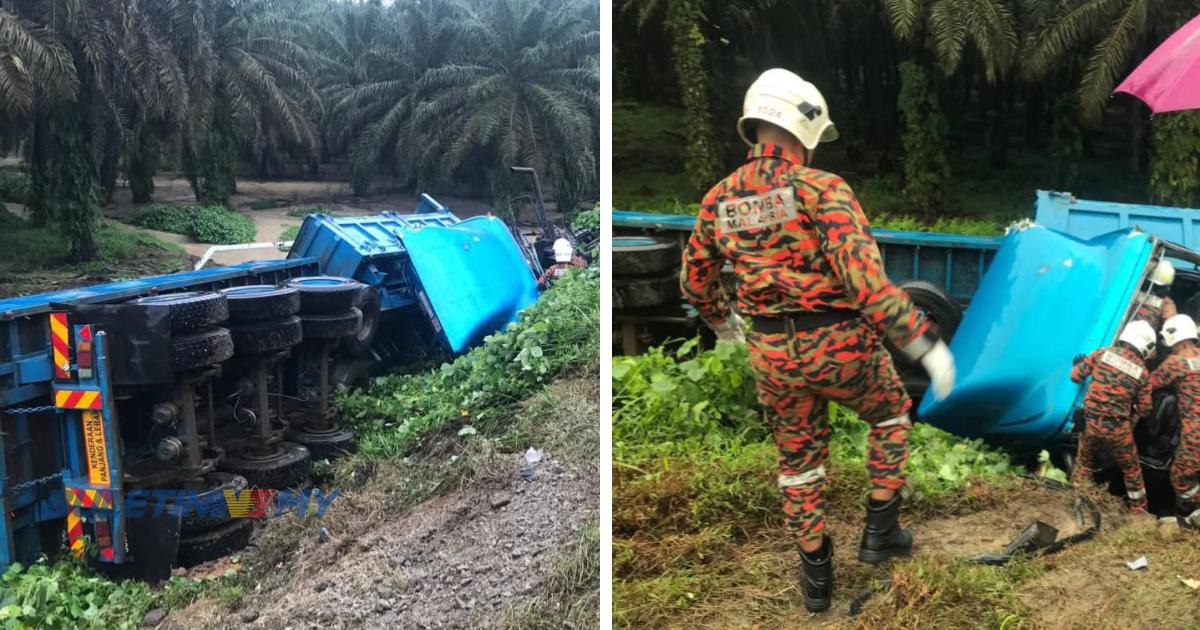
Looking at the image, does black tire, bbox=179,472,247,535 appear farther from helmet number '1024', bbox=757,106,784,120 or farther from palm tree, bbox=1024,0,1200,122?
palm tree, bbox=1024,0,1200,122

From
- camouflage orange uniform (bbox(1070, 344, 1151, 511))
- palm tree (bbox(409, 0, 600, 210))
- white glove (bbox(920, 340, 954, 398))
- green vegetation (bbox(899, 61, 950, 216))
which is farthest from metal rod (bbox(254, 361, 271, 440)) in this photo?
camouflage orange uniform (bbox(1070, 344, 1151, 511))

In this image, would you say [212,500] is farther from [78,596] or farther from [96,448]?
[78,596]

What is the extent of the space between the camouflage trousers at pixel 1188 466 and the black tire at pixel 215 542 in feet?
9.61

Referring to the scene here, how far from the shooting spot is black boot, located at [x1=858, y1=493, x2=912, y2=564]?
10.5 ft

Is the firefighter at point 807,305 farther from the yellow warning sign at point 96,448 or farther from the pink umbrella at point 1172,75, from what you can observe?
the yellow warning sign at point 96,448

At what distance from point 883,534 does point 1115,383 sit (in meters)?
0.83

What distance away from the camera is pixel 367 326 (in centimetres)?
347

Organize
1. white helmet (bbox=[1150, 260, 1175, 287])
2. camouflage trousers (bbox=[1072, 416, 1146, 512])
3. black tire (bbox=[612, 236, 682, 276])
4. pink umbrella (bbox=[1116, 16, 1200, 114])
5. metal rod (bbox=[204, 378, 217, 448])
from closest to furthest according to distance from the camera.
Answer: pink umbrella (bbox=[1116, 16, 1200, 114]) < white helmet (bbox=[1150, 260, 1175, 287]) < camouflage trousers (bbox=[1072, 416, 1146, 512]) < metal rod (bbox=[204, 378, 217, 448]) < black tire (bbox=[612, 236, 682, 276])

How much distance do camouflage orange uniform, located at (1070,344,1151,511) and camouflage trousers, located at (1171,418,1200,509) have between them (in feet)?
0.33

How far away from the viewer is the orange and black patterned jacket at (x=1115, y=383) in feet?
10.2

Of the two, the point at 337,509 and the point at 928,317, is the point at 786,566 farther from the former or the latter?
the point at 337,509

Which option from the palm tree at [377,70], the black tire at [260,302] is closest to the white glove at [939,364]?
the palm tree at [377,70]

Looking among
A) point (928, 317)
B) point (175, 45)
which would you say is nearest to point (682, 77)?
point (928, 317)

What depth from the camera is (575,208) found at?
133 inches
